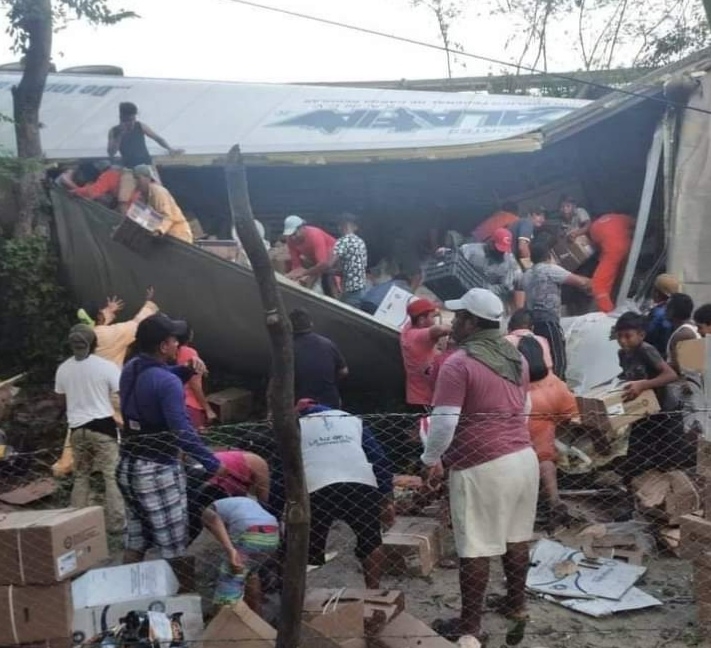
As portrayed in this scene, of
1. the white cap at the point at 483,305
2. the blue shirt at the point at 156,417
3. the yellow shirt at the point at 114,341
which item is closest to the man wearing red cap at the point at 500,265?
the yellow shirt at the point at 114,341

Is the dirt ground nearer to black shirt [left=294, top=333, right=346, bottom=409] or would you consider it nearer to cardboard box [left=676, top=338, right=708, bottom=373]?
black shirt [left=294, top=333, right=346, bottom=409]

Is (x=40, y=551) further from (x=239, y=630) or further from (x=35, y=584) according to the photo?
(x=239, y=630)

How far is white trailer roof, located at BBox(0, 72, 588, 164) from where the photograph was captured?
986 cm

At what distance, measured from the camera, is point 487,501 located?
464 centimetres

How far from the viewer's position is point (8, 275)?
9414 millimetres

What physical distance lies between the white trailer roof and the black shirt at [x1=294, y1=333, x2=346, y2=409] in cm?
344

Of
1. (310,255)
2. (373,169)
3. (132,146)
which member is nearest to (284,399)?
(310,255)

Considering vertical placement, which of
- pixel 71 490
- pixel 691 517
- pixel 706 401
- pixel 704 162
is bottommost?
pixel 71 490

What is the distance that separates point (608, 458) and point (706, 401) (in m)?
1.75

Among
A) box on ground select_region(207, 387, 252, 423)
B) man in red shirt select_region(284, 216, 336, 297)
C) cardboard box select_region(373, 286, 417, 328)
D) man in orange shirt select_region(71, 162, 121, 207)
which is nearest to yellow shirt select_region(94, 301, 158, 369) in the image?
box on ground select_region(207, 387, 252, 423)

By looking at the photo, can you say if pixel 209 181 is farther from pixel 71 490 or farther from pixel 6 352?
pixel 71 490

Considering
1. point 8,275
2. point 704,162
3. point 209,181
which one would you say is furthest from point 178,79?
point 704,162

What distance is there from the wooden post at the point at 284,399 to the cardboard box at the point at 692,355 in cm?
291

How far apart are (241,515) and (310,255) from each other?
4.62 metres
